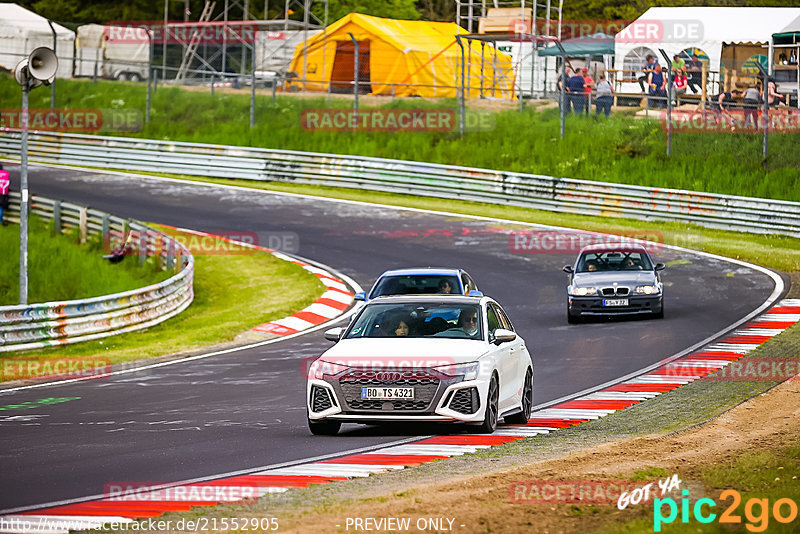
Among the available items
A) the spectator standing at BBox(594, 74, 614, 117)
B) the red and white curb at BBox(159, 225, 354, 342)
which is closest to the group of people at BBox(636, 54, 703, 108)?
the spectator standing at BBox(594, 74, 614, 117)

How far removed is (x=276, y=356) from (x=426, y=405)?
8.21 m

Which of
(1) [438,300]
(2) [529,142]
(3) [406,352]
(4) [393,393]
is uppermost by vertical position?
(2) [529,142]

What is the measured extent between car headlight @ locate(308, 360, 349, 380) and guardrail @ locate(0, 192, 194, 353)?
376 inches

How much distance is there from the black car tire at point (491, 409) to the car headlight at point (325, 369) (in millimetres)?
1368

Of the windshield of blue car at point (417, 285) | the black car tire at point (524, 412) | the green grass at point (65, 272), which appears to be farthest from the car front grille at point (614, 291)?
the green grass at point (65, 272)

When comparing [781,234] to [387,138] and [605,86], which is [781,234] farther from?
[387,138]

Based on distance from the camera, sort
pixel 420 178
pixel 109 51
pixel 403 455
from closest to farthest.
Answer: pixel 403 455 → pixel 420 178 → pixel 109 51

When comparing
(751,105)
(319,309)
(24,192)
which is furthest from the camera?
(751,105)

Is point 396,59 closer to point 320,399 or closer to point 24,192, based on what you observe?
point 24,192

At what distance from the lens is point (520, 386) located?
1284 centimetres

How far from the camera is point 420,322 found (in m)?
12.5

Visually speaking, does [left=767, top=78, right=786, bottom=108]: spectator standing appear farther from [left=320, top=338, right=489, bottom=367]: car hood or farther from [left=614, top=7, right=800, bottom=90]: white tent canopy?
[left=320, top=338, right=489, bottom=367]: car hood

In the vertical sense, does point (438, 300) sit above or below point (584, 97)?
below

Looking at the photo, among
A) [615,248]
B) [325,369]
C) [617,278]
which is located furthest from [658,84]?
[325,369]
